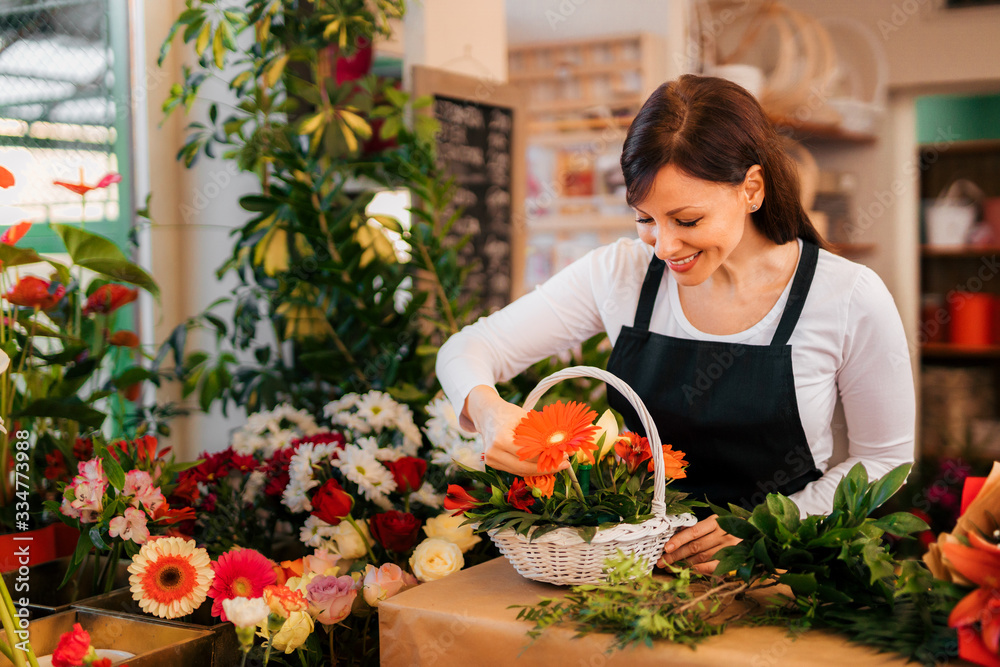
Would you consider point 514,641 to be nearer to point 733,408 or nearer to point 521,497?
point 521,497

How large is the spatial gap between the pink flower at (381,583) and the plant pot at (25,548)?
600 millimetres

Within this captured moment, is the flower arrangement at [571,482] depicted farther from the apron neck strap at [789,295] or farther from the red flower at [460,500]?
the apron neck strap at [789,295]

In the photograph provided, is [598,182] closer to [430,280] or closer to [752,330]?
[430,280]

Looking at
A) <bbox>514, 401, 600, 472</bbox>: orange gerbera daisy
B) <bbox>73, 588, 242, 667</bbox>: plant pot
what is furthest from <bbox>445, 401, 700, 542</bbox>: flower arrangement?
<bbox>73, 588, 242, 667</bbox>: plant pot

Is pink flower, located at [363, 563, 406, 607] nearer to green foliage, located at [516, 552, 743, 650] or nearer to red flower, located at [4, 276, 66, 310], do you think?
green foliage, located at [516, 552, 743, 650]

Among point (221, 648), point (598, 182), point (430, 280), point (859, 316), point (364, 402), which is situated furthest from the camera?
point (598, 182)

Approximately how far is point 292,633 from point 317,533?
0.28 meters

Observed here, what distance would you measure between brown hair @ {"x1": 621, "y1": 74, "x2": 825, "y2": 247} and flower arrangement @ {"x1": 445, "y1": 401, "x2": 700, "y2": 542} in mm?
379

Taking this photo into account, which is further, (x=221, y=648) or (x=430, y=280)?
(x=430, y=280)

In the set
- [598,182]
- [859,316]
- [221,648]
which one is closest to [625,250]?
[859,316]

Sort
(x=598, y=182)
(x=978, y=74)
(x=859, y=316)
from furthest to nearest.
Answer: (x=598, y=182), (x=978, y=74), (x=859, y=316)

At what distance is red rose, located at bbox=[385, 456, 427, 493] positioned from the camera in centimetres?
140

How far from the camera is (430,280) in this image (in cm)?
204

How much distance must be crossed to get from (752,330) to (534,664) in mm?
686
